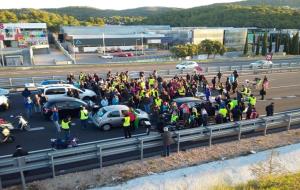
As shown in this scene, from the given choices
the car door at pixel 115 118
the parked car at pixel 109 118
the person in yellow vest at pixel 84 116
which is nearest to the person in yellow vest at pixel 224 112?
the parked car at pixel 109 118

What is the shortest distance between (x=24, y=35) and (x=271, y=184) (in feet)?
302

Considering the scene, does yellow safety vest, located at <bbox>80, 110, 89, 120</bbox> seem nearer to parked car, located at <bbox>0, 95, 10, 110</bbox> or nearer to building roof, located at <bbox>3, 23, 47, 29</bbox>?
parked car, located at <bbox>0, 95, 10, 110</bbox>

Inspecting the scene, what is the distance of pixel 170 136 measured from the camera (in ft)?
39.3

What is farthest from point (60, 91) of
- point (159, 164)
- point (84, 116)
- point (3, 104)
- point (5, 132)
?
point (159, 164)

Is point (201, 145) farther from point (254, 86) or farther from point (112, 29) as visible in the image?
point (112, 29)

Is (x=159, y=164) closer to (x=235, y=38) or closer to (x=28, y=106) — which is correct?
(x=28, y=106)

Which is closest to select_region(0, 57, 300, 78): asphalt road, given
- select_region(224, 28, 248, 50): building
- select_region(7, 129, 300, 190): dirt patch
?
select_region(7, 129, 300, 190): dirt patch

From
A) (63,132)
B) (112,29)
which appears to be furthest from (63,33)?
(63,132)

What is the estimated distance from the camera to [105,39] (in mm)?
105750

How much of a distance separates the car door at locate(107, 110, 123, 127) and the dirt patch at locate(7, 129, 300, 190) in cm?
441

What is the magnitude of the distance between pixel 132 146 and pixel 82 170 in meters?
1.95

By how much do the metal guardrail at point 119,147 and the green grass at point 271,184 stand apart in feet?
8.38

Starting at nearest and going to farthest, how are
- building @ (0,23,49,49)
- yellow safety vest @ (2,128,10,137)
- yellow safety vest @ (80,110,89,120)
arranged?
yellow safety vest @ (2,128,10,137), yellow safety vest @ (80,110,89,120), building @ (0,23,49,49)

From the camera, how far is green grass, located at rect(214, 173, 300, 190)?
35.1 ft
